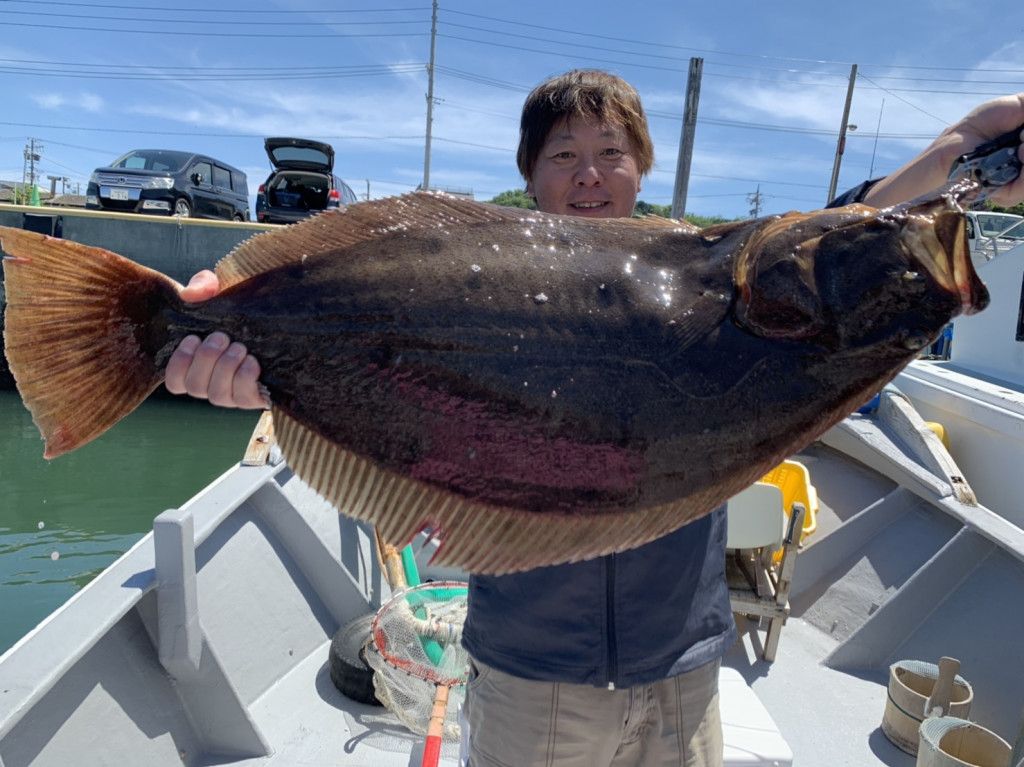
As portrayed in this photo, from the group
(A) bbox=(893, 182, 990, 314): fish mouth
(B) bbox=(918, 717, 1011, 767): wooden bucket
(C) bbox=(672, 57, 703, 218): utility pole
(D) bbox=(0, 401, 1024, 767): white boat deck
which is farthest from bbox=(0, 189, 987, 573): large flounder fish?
(C) bbox=(672, 57, 703, 218): utility pole

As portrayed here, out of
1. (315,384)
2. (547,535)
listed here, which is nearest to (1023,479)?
(547,535)

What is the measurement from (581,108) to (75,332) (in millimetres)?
1474

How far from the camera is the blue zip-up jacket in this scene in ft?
5.74

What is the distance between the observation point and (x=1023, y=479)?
4.84 m

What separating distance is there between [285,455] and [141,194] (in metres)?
16.4

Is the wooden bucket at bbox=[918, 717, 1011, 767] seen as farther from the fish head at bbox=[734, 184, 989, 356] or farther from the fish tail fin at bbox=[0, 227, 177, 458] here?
the fish tail fin at bbox=[0, 227, 177, 458]

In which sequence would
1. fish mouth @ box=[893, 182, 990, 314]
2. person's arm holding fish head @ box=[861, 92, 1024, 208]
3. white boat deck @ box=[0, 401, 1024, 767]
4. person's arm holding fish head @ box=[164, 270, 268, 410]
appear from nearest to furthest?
fish mouth @ box=[893, 182, 990, 314], person's arm holding fish head @ box=[164, 270, 268, 410], person's arm holding fish head @ box=[861, 92, 1024, 208], white boat deck @ box=[0, 401, 1024, 767]

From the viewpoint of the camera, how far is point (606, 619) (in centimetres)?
178

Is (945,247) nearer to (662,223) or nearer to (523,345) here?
(662,223)

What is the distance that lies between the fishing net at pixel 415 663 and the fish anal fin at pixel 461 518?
2.10m

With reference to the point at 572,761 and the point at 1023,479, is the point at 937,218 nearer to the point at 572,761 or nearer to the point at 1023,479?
the point at 572,761

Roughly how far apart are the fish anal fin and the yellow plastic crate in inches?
146

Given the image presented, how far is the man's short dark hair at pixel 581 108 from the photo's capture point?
208 centimetres

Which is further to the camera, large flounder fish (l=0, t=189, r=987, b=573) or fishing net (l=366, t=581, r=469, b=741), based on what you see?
fishing net (l=366, t=581, r=469, b=741)
